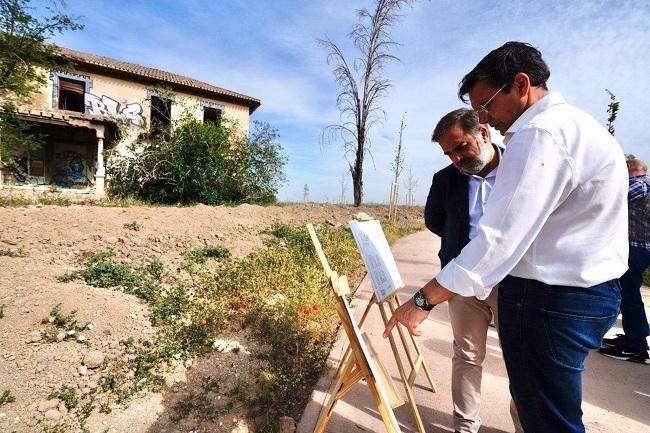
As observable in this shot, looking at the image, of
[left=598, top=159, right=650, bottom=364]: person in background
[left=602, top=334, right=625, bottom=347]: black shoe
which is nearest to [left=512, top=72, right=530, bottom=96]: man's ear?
[left=598, top=159, right=650, bottom=364]: person in background

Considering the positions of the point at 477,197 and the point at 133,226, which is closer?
the point at 477,197

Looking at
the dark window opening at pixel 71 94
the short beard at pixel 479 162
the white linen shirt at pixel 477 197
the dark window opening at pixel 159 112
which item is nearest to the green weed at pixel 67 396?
the white linen shirt at pixel 477 197

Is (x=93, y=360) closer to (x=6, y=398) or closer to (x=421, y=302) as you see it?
(x=6, y=398)

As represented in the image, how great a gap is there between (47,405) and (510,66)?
3.37 metres

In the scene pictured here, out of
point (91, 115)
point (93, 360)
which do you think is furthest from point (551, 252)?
point (91, 115)

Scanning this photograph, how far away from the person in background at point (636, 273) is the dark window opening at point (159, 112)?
697 inches

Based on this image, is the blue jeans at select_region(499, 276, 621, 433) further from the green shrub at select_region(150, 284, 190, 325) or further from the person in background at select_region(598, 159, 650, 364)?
the green shrub at select_region(150, 284, 190, 325)

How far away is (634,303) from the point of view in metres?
3.60

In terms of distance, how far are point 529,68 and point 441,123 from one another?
2.76 feet

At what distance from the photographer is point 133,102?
17609 mm

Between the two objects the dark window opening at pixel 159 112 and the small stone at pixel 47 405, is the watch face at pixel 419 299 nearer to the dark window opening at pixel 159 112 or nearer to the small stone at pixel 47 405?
the small stone at pixel 47 405

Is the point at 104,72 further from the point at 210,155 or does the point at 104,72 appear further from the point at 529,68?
the point at 529,68

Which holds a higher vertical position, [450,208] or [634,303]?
[450,208]

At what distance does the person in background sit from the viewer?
3.49 m
